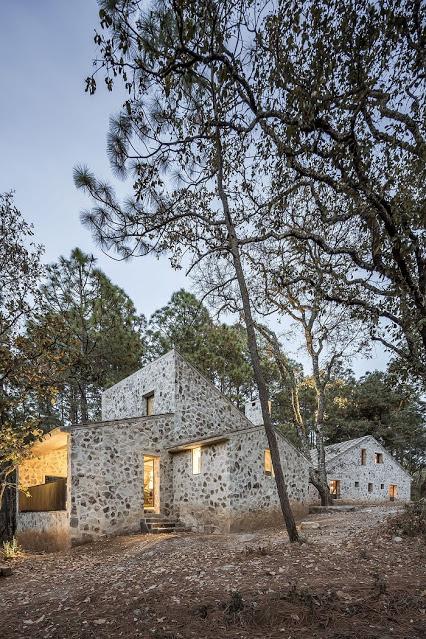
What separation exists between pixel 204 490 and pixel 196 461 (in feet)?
3.37

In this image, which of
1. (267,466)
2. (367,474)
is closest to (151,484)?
(267,466)

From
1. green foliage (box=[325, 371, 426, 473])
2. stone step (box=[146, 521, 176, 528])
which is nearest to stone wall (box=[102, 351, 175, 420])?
stone step (box=[146, 521, 176, 528])

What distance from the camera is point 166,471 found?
14938 millimetres

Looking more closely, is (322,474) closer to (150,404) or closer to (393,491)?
(150,404)

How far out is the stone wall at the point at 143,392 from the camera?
15750 millimetres

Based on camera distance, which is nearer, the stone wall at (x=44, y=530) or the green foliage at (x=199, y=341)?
the stone wall at (x=44, y=530)

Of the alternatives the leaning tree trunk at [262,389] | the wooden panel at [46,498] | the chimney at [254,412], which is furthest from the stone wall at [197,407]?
the leaning tree trunk at [262,389]

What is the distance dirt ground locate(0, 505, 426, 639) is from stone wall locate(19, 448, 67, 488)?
22.6 ft

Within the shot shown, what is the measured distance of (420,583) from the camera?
5.53m

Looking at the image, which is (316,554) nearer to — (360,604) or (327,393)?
(360,604)

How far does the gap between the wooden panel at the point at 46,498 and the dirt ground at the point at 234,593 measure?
10.1 ft

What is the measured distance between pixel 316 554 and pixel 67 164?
29.2 ft

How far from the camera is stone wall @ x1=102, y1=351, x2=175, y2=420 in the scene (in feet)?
51.7

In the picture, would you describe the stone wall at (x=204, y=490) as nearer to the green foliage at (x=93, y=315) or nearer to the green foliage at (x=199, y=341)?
the green foliage at (x=93, y=315)
